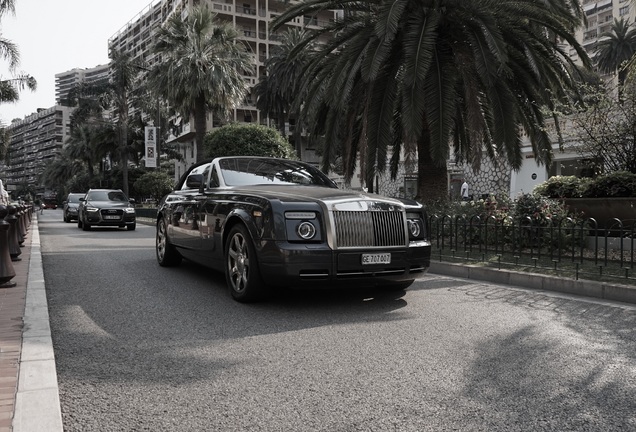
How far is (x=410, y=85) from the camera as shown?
33.5ft

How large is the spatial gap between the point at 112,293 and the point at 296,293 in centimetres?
226

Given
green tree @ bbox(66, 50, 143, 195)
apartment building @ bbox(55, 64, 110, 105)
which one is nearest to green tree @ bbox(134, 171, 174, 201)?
green tree @ bbox(66, 50, 143, 195)

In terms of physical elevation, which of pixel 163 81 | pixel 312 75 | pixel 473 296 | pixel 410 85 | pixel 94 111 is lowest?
pixel 473 296

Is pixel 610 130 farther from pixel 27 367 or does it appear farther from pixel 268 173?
pixel 27 367

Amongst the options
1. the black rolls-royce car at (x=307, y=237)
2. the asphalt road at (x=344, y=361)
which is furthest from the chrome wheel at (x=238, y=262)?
the asphalt road at (x=344, y=361)

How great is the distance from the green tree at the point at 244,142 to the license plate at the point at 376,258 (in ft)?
59.1

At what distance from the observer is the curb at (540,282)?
243 inches

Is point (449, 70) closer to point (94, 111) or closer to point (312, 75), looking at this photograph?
point (312, 75)

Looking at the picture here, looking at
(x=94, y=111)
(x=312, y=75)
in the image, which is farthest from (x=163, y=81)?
(x=94, y=111)

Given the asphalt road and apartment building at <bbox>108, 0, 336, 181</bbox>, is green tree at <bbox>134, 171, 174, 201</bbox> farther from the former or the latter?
the asphalt road

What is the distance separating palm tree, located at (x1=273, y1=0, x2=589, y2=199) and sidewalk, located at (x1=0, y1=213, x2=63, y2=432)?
707 cm

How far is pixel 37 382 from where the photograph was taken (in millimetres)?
3189

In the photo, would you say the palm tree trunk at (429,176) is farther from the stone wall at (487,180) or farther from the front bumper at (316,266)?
the stone wall at (487,180)

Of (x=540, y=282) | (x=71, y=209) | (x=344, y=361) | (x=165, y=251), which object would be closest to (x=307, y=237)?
(x=344, y=361)
